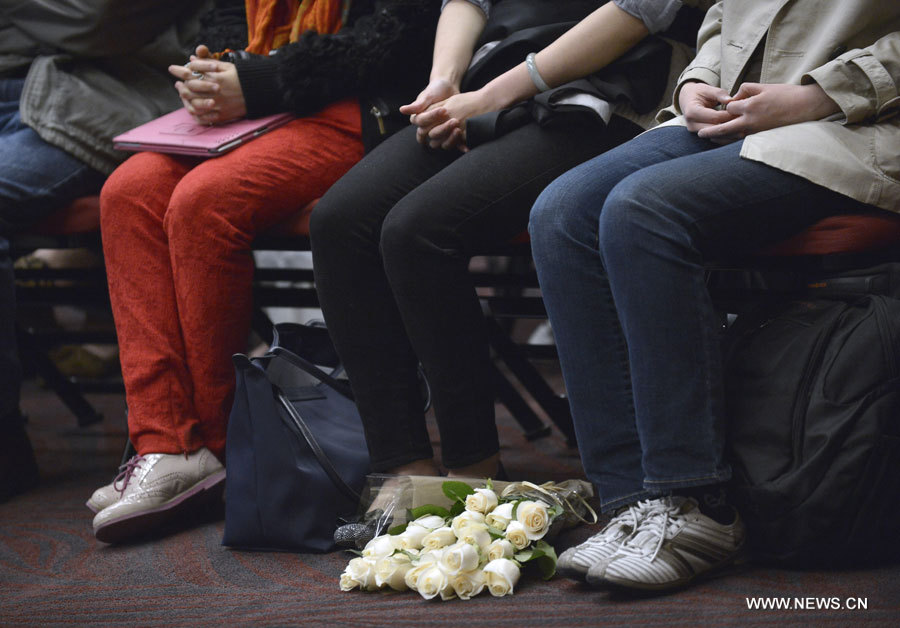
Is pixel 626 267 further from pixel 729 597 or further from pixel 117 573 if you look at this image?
pixel 117 573

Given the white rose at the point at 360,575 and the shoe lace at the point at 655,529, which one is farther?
the white rose at the point at 360,575

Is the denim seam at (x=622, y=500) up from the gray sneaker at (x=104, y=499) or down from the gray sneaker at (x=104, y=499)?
up

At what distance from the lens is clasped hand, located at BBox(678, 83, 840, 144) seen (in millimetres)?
1334

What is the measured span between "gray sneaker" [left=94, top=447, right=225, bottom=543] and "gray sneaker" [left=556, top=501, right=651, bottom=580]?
2.60 ft

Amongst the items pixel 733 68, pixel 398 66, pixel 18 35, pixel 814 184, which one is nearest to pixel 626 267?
pixel 814 184

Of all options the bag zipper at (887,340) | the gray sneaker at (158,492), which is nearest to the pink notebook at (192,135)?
the gray sneaker at (158,492)

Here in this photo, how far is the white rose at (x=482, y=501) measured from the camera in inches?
56.1

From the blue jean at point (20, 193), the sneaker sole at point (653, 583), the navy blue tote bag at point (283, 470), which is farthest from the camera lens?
the blue jean at point (20, 193)

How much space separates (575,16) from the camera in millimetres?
1703

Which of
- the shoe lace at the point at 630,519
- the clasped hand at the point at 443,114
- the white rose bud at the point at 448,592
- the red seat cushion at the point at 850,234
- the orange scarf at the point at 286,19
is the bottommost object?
the white rose bud at the point at 448,592

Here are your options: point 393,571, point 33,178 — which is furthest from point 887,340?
point 33,178

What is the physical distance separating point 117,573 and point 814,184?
1288 millimetres

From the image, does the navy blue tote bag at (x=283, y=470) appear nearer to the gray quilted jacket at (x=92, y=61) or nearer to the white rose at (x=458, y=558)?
the white rose at (x=458, y=558)

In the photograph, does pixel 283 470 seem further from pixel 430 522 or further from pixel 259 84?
pixel 259 84
